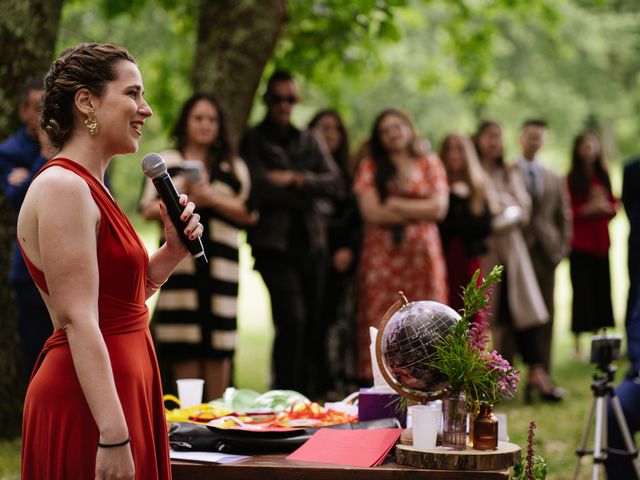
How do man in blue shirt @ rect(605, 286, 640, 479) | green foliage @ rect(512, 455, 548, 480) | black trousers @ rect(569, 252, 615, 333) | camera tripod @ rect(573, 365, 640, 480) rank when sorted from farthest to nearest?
black trousers @ rect(569, 252, 615, 333) < man in blue shirt @ rect(605, 286, 640, 479) < camera tripod @ rect(573, 365, 640, 480) < green foliage @ rect(512, 455, 548, 480)

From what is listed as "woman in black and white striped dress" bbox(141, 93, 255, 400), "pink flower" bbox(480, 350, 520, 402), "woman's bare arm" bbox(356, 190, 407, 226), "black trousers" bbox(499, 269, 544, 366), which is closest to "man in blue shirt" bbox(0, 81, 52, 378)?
"woman in black and white striped dress" bbox(141, 93, 255, 400)

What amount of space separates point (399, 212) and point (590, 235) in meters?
3.73

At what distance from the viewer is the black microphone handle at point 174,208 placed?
336 cm

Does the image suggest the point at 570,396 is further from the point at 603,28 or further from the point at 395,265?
the point at 603,28

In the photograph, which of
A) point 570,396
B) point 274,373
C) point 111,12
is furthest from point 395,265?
point 111,12

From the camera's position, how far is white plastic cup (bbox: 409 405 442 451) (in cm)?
370

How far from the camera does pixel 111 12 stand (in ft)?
37.3

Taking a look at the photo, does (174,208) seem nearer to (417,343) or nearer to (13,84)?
(417,343)

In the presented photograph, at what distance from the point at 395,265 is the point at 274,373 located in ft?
4.35

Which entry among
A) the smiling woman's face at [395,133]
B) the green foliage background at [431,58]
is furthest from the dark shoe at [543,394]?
the green foliage background at [431,58]

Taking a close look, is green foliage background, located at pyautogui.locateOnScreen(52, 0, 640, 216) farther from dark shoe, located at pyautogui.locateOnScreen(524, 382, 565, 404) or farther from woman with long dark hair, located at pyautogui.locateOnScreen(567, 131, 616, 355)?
dark shoe, located at pyautogui.locateOnScreen(524, 382, 565, 404)

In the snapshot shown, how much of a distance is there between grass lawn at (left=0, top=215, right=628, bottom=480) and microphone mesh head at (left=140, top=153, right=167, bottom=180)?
3.78 m

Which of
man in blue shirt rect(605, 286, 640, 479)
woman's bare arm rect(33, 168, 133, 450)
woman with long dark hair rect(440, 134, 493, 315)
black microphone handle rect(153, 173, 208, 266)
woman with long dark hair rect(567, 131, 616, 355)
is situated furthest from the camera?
woman with long dark hair rect(567, 131, 616, 355)

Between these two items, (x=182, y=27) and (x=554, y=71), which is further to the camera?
(x=554, y=71)
